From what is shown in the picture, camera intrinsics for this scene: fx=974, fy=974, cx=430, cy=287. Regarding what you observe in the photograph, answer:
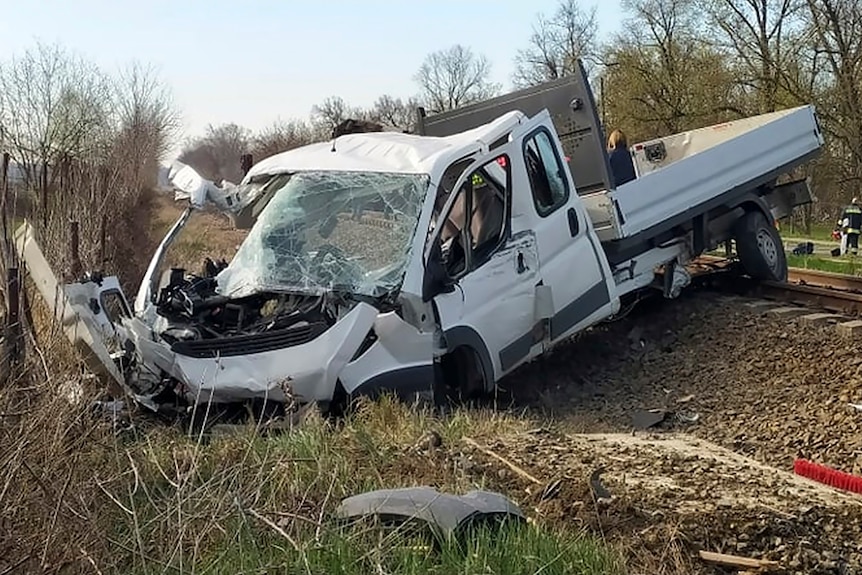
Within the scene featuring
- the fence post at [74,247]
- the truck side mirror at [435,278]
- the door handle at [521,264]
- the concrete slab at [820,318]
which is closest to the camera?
the truck side mirror at [435,278]

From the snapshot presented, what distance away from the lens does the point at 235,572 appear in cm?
331

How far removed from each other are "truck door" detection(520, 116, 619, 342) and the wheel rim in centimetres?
257

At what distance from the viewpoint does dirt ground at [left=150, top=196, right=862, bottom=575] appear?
13.0 feet

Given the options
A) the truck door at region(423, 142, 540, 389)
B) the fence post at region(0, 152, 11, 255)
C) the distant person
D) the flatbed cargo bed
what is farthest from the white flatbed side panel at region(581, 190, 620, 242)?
the fence post at region(0, 152, 11, 255)

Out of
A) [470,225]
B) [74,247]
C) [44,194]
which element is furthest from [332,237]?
[44,194]

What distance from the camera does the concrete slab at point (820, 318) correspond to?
818cm

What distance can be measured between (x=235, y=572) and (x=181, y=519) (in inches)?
12.0

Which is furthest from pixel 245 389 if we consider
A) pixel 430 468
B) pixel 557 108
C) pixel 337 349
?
pixel 557 108

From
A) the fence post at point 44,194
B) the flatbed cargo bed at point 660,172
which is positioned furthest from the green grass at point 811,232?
the fence post at point 44,194

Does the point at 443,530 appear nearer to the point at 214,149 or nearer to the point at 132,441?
the point at 132,441

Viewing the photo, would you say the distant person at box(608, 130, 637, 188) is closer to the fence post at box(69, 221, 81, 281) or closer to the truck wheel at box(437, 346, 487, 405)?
the truck wheel at box(437, 346, 487, 405)

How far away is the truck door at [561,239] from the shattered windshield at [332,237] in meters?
1.16

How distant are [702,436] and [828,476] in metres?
1.38

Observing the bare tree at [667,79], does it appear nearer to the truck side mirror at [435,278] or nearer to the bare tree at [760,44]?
the bare tree at [760,44]
